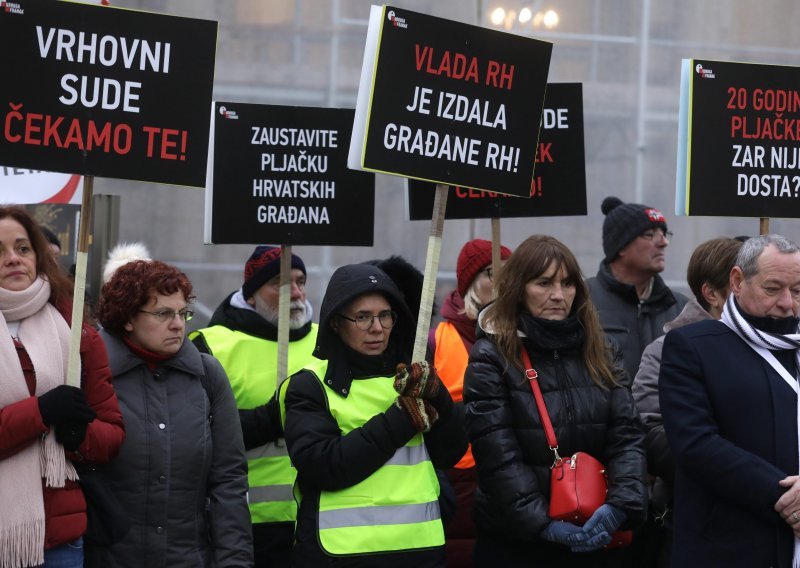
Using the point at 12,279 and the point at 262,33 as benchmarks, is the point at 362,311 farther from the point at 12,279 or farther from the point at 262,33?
the point at 262,33

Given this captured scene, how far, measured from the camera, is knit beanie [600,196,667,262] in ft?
20.2

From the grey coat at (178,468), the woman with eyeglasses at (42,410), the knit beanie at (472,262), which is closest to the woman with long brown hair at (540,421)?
the grey coat at (178,468)

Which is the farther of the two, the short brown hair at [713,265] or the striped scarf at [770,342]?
the short brown hair at [713,265]

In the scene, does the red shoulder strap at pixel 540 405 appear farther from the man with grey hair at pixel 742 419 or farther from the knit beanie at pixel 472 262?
the knit beanie at pixel 472 262

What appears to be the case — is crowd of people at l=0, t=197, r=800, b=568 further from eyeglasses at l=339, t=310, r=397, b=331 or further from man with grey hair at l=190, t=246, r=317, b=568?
man with grey hair at l=190, t=246, r=317, b=568

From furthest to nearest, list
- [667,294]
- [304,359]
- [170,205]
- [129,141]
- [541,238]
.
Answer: [170,205], [667,294], [304,359], [541,238], [129,141]

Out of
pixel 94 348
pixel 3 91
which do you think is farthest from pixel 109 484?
pixel 3 91

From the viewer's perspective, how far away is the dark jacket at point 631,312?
582 cm

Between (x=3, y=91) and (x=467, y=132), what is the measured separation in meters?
1.64

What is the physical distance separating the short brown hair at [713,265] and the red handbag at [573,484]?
107 cm

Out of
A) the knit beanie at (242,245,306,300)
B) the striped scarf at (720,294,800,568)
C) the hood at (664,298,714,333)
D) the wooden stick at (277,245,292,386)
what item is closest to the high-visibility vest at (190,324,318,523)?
the wooden stick at (277,245,292,386)

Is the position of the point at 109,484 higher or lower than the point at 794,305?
lower

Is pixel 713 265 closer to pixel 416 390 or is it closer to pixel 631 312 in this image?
pixel 631 312

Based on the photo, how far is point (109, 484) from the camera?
4.21 m
